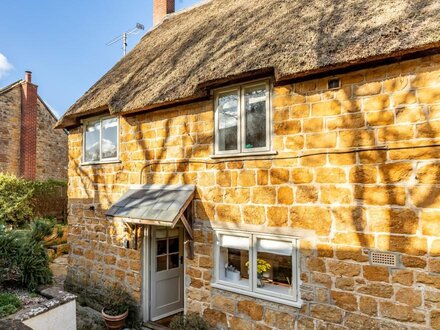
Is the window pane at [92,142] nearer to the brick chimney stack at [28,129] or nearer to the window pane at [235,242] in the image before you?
the window pane at [235,242]

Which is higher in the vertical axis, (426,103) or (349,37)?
(349,37)

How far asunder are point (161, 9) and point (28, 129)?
10.7 metres

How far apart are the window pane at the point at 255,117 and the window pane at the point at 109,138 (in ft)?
12.5

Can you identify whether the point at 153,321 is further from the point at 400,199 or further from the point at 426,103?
the point at 426,103

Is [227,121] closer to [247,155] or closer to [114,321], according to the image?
[247,155]

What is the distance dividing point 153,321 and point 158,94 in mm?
5064

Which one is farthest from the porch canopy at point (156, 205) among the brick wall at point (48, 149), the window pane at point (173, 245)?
the brick wall at point (48, 149)

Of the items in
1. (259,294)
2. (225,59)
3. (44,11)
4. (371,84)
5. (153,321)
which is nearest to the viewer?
(371,84)

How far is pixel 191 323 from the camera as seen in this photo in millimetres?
5520

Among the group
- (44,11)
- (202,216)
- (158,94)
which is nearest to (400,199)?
(202,216)

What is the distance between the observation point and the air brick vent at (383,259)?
393 centimetres

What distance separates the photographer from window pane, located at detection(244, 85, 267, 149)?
523cm

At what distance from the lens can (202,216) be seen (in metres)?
5.80

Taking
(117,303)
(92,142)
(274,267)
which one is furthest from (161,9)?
(274,267)
